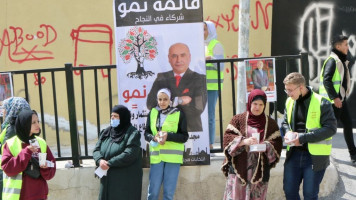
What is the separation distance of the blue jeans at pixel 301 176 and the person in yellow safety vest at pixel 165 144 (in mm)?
1193

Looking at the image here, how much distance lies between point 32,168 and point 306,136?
258 centimetres

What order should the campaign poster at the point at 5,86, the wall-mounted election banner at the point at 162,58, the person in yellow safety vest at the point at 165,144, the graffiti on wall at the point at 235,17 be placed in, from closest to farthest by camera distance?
the person in yellow safety vest at the point at 165,144 → the wall-mounted election banner at the point at 162,58 → the campaign poster at the point at 5,86 → the graffiti on wall at the point at 235,17

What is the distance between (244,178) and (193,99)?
1.34 m

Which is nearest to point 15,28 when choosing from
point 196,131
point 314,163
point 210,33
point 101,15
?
point 101,15

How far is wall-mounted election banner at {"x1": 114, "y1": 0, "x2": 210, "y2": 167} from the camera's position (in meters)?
6.52

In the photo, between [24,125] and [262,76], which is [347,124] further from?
[24,125]

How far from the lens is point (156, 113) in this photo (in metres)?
6.32

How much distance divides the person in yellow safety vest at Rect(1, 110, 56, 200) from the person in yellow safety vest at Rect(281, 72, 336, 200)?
7.63ft

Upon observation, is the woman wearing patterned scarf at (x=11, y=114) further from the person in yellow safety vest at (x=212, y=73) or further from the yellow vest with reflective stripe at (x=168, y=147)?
the person in yellow safety vest at (x=212, y=73)

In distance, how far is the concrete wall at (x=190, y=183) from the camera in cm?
672

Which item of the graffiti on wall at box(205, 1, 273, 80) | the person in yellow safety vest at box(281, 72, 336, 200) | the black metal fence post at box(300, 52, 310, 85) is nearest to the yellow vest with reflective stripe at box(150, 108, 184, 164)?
the person in yellow safety vest at box(281, 72, 336, 200)

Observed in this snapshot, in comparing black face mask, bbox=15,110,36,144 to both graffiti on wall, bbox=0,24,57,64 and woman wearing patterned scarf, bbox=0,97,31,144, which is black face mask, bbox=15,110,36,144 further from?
graffiti on wall, bbox=0,24,57,64

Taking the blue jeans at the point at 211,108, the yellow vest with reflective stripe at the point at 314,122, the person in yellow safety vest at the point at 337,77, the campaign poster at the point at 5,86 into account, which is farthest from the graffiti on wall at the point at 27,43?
the yellow vest with reflective stripe at the point at 314,122

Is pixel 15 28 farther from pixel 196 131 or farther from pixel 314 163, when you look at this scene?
pixel 314 163
